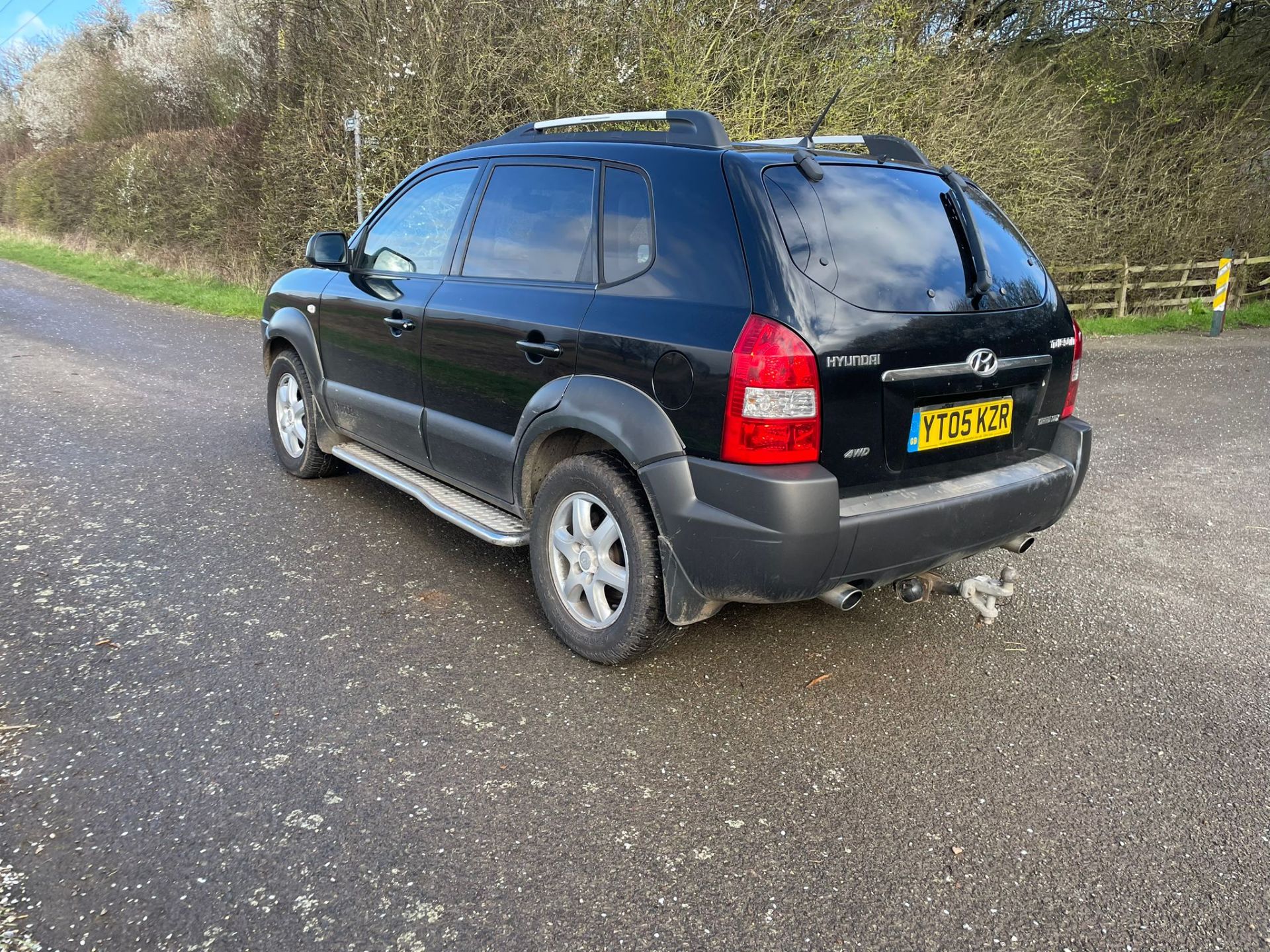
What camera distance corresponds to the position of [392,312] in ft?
14.1

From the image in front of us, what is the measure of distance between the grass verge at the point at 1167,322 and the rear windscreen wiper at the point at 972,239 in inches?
481

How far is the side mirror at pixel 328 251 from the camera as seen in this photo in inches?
190

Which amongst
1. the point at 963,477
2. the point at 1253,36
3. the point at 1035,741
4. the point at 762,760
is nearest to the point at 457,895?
the point at 762,760

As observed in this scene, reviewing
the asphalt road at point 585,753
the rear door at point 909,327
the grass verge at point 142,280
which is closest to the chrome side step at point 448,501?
the asphalt road at point 585,753

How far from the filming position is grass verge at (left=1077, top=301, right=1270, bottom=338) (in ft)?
48.1

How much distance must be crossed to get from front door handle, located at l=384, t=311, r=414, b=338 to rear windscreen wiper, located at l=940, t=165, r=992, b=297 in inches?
92.1

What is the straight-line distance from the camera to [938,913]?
7.20ft

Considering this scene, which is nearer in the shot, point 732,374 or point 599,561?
point 732,374

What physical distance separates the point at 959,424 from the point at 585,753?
1.65 m

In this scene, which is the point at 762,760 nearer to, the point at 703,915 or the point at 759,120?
the point at 703,915

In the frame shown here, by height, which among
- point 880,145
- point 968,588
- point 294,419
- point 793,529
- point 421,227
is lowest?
point 968,588

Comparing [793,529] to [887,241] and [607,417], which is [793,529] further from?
[887,241]

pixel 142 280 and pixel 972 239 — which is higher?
pixel 972 239

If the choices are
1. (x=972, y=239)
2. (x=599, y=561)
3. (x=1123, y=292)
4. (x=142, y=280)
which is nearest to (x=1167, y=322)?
(x=1123, y=292)
